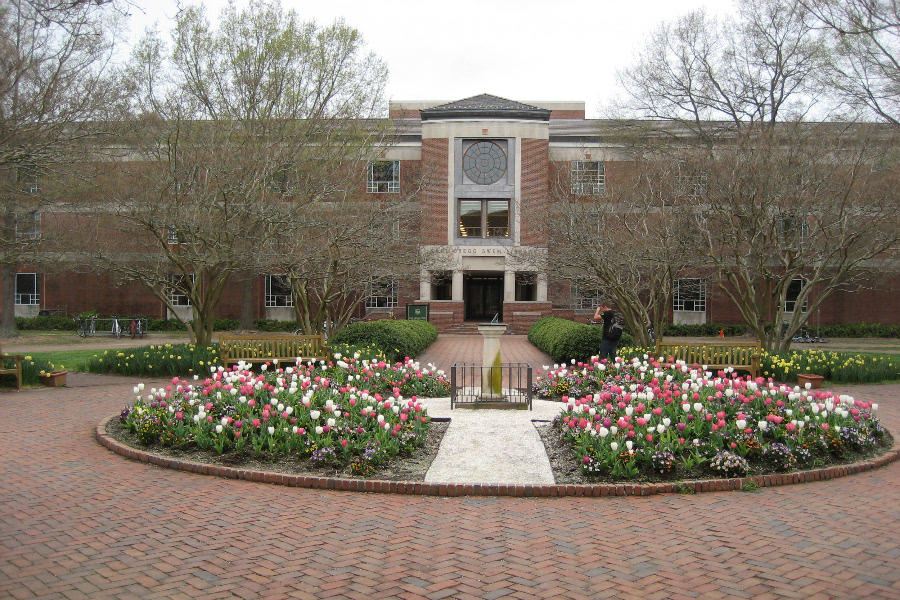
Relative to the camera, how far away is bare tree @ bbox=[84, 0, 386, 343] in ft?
56.6

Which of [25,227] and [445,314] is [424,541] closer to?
[25,227]

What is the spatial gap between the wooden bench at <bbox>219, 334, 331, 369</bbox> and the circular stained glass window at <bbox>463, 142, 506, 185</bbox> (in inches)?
1004

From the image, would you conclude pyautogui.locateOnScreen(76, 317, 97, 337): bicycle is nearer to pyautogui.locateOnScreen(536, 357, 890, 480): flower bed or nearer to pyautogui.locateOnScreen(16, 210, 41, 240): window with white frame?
pyautogui.locateOnScreen(16, 210, 41, 240): window with white frame

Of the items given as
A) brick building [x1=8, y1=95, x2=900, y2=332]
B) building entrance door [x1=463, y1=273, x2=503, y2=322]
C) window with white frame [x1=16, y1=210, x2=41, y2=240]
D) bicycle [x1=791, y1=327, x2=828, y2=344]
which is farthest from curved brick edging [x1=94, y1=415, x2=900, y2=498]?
building entrance door [x1=463, y1=273, x2=503, y2=322]

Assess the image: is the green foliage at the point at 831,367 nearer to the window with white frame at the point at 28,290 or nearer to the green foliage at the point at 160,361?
the green foliage at the point at 160,361

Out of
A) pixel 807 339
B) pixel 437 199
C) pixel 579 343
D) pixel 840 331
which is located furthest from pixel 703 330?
pixel 579 343

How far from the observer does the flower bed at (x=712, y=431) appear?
7785mm

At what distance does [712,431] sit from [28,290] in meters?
41.8

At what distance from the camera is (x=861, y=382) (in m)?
16.4

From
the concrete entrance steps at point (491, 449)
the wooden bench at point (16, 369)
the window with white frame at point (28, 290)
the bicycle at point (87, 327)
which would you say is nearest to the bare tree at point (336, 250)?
the wooden bench at point (16, 369)

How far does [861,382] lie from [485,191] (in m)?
25.7

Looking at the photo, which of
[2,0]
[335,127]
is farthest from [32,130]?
[335,127]

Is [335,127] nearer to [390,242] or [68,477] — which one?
[390,242]

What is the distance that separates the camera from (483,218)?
40344mm
